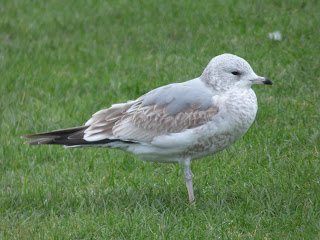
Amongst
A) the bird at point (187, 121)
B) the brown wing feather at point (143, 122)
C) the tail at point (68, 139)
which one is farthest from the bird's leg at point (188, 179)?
the tail at point (68, 139)

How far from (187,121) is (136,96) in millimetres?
2484

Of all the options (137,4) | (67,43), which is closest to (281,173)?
(67,43)

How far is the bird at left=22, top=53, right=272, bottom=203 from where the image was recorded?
4.62 meters

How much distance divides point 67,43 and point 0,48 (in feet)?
3.25

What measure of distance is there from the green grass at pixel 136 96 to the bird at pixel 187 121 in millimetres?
461

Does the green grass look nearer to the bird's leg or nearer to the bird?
the bird's leg

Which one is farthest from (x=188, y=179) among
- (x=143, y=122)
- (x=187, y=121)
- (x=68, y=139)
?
(x=68, y=139)

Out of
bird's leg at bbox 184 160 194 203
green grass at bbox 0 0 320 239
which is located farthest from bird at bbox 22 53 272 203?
green grass at bbox 0 0 320 239

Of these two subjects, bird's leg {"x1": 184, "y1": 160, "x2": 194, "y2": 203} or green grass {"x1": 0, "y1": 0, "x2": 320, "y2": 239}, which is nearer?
green grass {"x1": 0, "y1": 0, "x2": 320, "y2": 239}

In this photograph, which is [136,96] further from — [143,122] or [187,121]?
[187,121]

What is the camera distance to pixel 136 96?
23.5 feet

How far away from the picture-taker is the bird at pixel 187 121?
462 centimetres

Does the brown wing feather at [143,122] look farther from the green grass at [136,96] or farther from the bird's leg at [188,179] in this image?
the green grass at [136,96]

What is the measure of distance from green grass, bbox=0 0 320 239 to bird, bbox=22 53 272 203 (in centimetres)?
46
